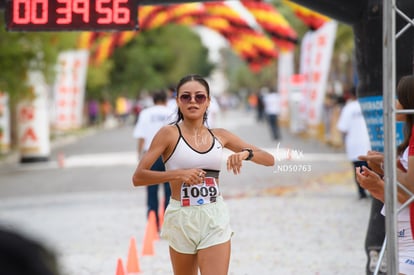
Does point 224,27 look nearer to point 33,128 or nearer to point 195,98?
point 33,128

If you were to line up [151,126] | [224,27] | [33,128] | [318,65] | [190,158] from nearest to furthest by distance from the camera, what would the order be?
[190,158] < [151,126] < [33,128] < [318,65] < [224,27]

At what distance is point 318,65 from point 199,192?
24074 mm

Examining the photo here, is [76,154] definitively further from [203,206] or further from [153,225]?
[203,206]

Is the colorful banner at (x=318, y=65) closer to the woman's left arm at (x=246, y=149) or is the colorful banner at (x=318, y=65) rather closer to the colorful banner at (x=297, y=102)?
the colorful banner at (x=297, y=102)

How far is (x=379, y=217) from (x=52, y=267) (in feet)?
18.4

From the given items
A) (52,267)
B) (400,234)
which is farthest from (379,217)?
(52,267)

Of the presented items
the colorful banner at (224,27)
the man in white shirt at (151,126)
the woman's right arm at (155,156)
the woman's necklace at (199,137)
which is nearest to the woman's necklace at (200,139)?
the woman's necklace at (199,137)

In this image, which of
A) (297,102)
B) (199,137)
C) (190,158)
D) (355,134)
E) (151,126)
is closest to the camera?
(190,158)

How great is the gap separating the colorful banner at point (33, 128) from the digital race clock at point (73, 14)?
56.3 feet

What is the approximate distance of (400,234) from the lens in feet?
16.6

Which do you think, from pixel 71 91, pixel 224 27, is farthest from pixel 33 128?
pixel 71 91

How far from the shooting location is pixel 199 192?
5383 millimetres

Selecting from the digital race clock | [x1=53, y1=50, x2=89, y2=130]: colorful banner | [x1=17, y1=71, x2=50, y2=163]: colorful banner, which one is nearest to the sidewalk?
the digital race clock

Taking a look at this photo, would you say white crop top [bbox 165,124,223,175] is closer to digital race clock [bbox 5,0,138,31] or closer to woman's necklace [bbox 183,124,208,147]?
woman's necklace [bbox 183,124,208,147]
